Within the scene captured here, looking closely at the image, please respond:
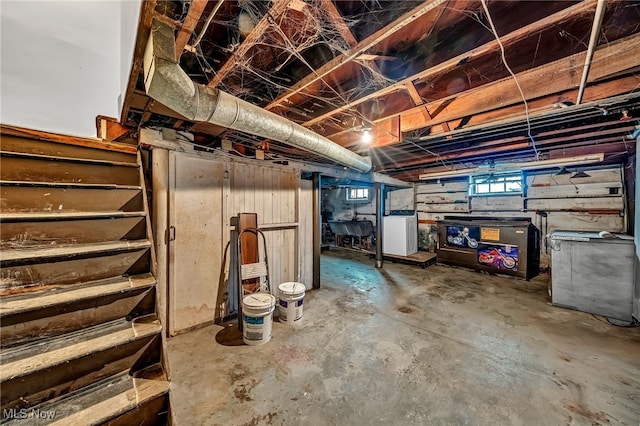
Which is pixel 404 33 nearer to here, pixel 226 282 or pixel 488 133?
pixel 488 133

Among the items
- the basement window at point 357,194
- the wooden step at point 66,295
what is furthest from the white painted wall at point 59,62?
the basement window at point 357,194

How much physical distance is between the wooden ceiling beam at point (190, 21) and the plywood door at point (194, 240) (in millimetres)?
1579

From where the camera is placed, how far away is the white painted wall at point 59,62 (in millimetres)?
2193

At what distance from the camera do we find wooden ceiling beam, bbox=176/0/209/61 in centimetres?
97

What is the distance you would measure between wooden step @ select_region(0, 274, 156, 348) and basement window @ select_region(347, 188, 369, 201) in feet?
22.5

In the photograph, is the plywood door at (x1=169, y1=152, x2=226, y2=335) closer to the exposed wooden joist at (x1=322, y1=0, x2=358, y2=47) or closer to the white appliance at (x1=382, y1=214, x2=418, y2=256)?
the exposed wooden joist at (x1=322, y1=0, x2=358, y2=47)

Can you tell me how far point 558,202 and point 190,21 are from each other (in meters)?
6.48

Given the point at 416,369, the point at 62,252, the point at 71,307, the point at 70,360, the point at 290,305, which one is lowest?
the point at 416,369

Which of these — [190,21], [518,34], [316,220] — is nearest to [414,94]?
[518,34]

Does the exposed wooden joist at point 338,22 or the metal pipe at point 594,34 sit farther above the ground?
the exposed wooden joist at point 338,22

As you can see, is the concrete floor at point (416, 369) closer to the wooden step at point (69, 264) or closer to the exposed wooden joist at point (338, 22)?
the wooden step at point (69, 264)

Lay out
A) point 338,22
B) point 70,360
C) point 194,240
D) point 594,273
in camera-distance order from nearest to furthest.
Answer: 1. point 70,360
2. point 338,22
3. point 194,240
4. point 594,273

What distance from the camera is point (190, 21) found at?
107cm

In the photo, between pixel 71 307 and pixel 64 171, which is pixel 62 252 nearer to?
pixel 71 307
